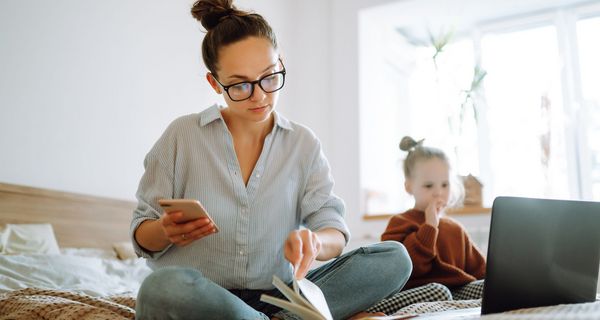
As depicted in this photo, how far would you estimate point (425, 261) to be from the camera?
5.76ft

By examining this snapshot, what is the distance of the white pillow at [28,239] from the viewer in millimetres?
1935

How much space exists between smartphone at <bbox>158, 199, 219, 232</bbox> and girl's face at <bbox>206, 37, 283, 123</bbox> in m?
0.34

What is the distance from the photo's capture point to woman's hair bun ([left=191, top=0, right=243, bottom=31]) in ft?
4.52

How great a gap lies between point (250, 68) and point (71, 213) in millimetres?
1416

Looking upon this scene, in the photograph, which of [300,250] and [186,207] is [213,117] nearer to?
[186,207]

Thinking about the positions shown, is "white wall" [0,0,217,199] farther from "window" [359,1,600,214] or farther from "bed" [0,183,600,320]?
"window" [359,1,600,214]

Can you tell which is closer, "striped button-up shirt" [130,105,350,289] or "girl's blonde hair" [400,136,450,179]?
"striped button-up shirt" [130,105,350,289]

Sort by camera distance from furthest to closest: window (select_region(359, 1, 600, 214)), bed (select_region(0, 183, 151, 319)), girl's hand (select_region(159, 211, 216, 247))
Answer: window (select_region(359, 1, 600, 214)), bed (select_region(0, 183, 151, 319)), girl's hand (select_region(159, 211, 216, 247))

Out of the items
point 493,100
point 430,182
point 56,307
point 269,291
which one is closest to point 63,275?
point 56,307

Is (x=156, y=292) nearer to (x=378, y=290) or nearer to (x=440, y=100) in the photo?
(x=378, y=290)

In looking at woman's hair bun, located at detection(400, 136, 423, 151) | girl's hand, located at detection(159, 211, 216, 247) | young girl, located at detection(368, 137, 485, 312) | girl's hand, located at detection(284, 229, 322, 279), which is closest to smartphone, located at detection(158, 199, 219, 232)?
girl's hand, located at detection(159, 211, 216, 247)

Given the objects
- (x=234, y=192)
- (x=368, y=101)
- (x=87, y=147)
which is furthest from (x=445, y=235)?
(x=368, y=101)

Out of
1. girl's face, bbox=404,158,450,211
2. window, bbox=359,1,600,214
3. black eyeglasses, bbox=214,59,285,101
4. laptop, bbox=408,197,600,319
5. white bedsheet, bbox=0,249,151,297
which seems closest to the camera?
laptop, bbox=408,197,600,319

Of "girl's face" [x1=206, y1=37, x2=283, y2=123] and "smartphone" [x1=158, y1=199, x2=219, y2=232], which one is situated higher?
"girl's face" [x1=206, y1=37, x2=283, y2=123]
